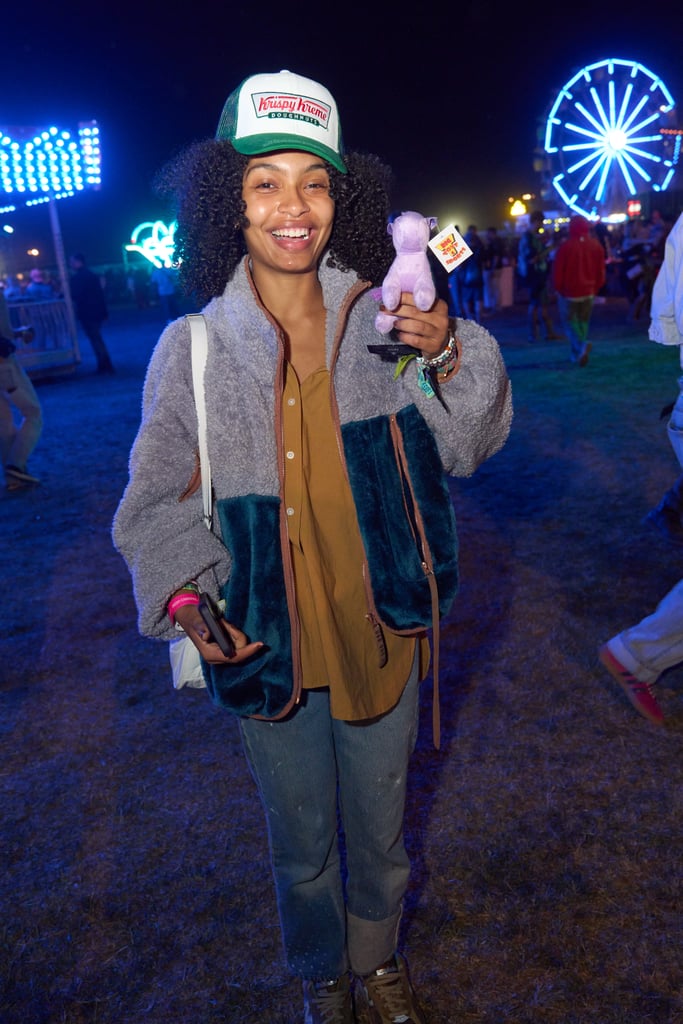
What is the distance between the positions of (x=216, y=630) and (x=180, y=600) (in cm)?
13

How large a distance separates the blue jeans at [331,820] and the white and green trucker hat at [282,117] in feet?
3.78

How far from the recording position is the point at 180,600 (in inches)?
65.6

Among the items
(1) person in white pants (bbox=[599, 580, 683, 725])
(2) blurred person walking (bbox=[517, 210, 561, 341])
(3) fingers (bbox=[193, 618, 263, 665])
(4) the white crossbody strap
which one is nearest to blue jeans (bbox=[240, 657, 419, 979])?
(3) fingers (bbox=[193, 618, 263, 665])

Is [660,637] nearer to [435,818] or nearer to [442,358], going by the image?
[435,818]

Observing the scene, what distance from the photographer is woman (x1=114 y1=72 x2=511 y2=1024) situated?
5.42ft

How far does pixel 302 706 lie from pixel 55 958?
1.24 metres

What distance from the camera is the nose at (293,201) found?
1.66 meters

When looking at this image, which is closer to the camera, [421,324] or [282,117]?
[421,324]

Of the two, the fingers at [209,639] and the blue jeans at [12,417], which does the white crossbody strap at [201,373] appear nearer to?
the fingers at [209,639]

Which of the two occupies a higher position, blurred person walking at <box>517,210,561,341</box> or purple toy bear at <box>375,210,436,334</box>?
purple toy bear at <box>375,210,436,334</box>

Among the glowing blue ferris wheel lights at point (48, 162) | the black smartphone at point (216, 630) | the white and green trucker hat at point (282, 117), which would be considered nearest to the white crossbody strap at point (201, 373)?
the black smartphone at point (216, 630)

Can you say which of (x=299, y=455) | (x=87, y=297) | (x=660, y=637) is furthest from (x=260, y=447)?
(x=87, y=297)

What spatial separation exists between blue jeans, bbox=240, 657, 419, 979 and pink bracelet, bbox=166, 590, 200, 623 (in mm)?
327

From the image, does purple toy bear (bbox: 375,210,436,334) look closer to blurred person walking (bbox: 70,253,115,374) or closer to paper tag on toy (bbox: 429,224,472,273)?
paper tag on toy (bbox: 429,224,472,273)
